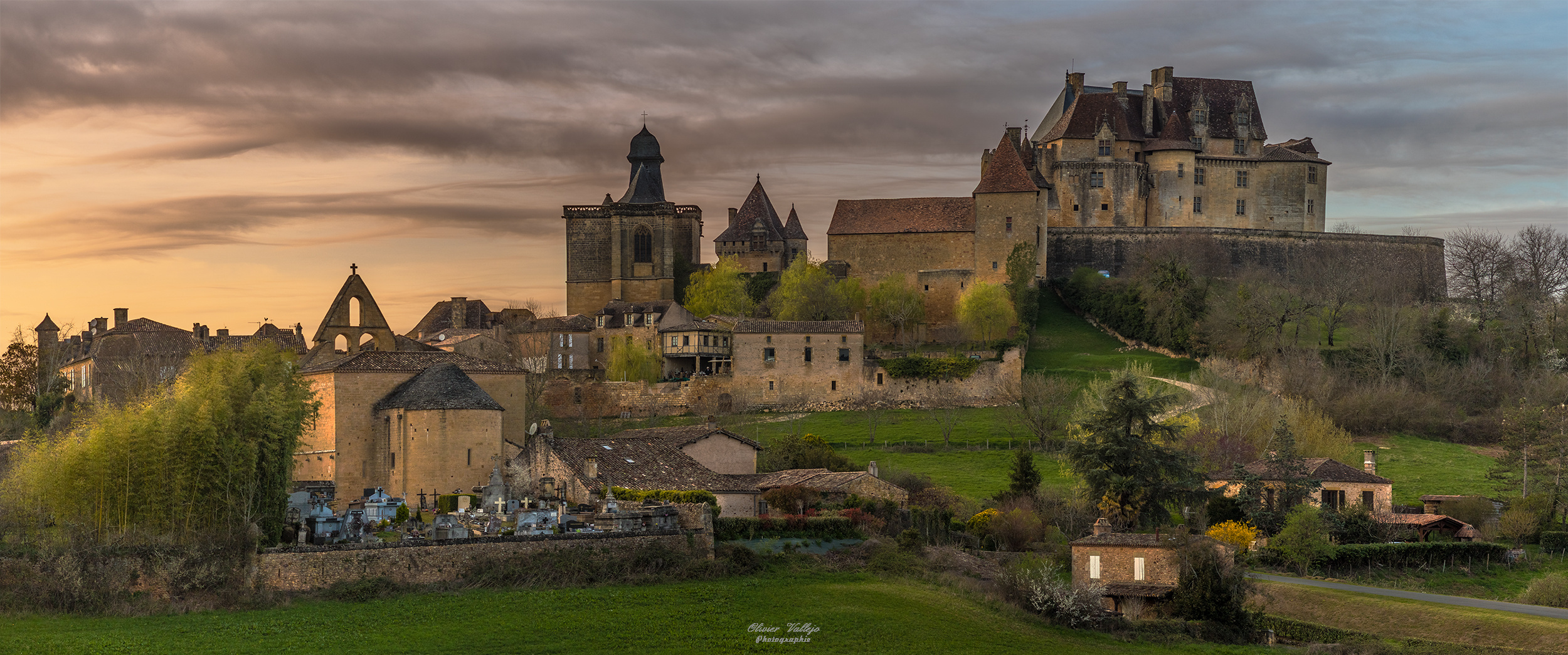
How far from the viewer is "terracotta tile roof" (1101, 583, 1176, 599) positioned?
32656mm

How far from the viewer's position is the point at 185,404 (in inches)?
1118

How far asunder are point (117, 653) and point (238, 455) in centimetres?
721

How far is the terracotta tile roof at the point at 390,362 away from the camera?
127ft

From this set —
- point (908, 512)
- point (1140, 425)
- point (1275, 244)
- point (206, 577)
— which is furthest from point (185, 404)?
point (1275, 244)

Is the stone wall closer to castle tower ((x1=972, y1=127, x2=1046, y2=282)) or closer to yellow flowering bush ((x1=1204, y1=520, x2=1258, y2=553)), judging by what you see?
castle tower ((x1=972, y1=127, x2=1046, y2=282))

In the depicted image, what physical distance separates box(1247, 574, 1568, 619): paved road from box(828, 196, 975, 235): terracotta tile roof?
4378 centimetres

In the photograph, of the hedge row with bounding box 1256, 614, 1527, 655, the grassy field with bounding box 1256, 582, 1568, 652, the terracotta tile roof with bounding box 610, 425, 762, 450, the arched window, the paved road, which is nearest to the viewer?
the hedge row with bounding box 1256, 614, 1527, 655

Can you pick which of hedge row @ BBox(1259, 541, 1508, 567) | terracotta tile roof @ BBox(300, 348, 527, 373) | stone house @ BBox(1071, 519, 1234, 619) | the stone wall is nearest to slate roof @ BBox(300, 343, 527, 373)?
terracotta tile roof @ BBox(300, 348, 527, 373)

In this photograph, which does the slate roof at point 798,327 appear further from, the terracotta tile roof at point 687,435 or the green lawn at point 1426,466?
the green lawn at point 1426,466

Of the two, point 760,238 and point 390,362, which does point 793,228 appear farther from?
point 390,362

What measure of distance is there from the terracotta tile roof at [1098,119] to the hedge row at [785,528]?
51.7 meters

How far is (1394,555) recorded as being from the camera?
3738cm

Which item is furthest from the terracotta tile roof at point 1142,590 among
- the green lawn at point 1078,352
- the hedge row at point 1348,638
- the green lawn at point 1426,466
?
the green lawn at point 1078,352

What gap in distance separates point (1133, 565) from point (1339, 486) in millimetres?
11376
